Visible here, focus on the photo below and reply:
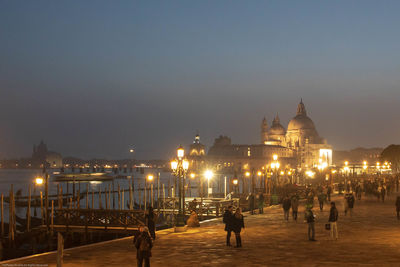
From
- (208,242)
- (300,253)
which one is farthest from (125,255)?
(300,253)

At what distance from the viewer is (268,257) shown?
1186cm

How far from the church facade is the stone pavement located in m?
144

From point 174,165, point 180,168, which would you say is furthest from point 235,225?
point 174,165

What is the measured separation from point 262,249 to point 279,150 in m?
158

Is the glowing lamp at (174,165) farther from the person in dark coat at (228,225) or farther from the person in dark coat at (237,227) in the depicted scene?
the person in dark coat at (237,227)

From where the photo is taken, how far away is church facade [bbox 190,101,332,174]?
170125mm

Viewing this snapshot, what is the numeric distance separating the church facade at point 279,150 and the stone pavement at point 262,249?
144m

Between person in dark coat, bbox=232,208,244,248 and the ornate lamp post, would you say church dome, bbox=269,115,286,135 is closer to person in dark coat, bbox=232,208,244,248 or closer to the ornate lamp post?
the ornate lamp post

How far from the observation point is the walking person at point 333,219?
Result: 47.7 feet

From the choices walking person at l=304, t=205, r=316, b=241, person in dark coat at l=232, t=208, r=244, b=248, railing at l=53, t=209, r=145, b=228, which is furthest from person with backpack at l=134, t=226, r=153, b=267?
railing at l=53, t=209, r=145, b=228

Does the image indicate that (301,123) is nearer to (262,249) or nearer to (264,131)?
(264,131)

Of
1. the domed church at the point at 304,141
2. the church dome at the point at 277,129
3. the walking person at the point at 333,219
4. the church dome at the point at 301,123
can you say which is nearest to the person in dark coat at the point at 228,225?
the walking person at the point at 333,219

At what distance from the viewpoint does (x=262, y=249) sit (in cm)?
1308

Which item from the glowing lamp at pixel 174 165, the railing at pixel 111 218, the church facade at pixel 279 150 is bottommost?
the railing at pixel 111 218
